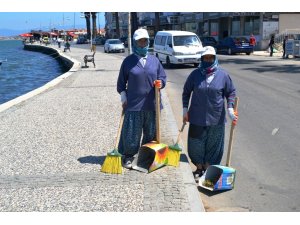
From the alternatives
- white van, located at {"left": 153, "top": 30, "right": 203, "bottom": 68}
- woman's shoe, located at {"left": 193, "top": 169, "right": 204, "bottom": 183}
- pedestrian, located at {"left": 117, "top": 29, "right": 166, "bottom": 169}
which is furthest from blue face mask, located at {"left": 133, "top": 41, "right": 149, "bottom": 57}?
white van, located at {"left": 153, "top": 30, "right": 203, "bottom": 68}

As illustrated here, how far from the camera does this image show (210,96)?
533 centimetres

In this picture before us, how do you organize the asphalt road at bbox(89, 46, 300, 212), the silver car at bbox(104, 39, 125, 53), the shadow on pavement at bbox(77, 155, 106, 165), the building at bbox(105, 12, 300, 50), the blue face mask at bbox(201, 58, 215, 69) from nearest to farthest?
the asphalt road at bbox(89, 46, 300, 212), the blue face mask at bbox(201, 58, 215, 69), the shadow on pavement at bbox(77, 155, 106, 165), the building at bbox(105, 12, 300, 50), the silver car at bbox(104, 39, 125, 53)

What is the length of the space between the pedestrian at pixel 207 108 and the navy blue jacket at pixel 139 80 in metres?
0.47

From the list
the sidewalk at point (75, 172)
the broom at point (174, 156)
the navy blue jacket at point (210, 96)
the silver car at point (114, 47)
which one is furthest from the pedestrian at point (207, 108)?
the silver car at point (114, 47)

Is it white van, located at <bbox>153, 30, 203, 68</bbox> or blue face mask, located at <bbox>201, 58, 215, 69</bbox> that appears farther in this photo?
white van, located at <bbox>153, 30, 203, 68</bbox>

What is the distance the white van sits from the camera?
20766 millimetres

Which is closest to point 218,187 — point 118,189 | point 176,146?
point 176,146

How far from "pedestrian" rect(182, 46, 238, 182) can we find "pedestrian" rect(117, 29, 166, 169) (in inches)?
18.8

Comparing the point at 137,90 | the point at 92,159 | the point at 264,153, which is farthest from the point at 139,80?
the point at 264,153

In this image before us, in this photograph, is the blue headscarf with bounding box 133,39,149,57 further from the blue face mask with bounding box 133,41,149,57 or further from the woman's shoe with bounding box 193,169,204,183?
the woman's shoe with bounding box 193,169,204,183

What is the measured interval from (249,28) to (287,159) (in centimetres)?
3725

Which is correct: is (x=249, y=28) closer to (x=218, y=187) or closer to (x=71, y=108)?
(x=71, y=108)

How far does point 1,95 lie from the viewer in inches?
809

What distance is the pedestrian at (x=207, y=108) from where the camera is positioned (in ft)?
17.4
